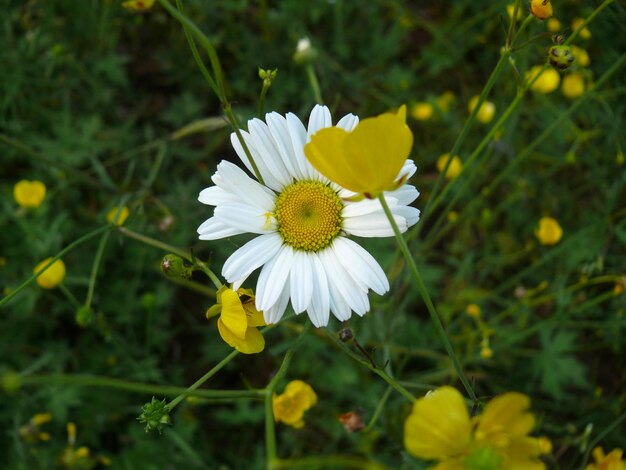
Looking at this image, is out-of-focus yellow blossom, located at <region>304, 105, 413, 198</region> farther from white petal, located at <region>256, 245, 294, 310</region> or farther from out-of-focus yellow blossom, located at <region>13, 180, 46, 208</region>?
out-of-focus yellow blossom, located at <region>13, 180, 46, 208</region>

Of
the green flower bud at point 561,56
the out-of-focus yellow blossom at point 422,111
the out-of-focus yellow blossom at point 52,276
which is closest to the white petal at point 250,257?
the green flower bud at point 561,56

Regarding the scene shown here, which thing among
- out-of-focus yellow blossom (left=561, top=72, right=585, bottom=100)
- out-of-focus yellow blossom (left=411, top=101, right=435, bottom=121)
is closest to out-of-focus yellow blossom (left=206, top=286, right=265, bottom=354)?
out-of-focus yellow blossom (left=411, top=101, right=435, bottom=121)

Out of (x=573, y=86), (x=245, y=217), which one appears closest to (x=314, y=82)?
(x=245, y=217)

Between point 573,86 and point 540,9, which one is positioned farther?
point 573,86

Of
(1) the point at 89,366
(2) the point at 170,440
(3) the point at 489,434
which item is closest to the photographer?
(3) the point at 489,434

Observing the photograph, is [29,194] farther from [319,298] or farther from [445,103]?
[445,103]

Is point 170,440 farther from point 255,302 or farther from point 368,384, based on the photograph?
point 255,302

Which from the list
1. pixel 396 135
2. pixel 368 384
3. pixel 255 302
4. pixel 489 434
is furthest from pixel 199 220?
pixel 489 434
